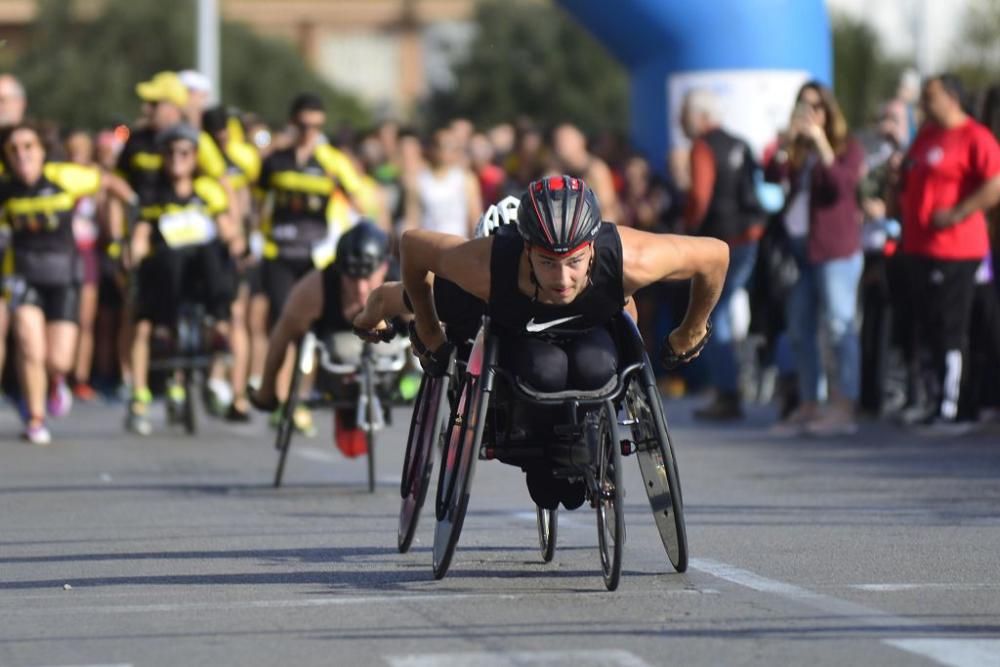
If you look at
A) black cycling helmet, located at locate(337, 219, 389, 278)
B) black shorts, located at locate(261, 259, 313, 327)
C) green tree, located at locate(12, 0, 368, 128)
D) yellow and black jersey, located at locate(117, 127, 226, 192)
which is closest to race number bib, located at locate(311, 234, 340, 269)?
black shorts, located at locate(261, 259, 313, 327)

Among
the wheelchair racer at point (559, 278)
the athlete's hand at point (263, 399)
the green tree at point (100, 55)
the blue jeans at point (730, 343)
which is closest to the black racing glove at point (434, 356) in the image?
the wheelchair racer at point (559, 278)

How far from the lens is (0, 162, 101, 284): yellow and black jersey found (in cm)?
1688

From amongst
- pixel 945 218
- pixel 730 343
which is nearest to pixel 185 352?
pixel 730 343

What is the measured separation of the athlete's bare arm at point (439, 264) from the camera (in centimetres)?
840

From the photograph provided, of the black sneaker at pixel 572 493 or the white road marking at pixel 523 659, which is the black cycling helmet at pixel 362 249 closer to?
the black sneaker at pixel 572 493

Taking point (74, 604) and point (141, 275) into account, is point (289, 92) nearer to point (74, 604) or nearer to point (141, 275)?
point (141, 275)

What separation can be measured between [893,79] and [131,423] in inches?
1870

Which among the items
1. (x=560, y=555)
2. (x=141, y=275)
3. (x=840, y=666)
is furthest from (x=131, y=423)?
(x=840, y=666)

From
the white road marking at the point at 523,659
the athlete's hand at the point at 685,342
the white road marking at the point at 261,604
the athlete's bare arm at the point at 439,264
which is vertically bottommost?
the white road marking at the point at 261,604

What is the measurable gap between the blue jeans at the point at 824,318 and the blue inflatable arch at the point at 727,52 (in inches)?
218

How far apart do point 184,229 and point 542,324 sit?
9.49 m

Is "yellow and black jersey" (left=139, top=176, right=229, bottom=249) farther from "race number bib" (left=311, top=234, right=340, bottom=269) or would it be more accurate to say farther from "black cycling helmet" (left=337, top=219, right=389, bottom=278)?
"black cycling helmet" (left=337, top=219, right=389, bottom=278)

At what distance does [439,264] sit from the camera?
27.9ft

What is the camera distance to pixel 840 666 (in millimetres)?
6621
